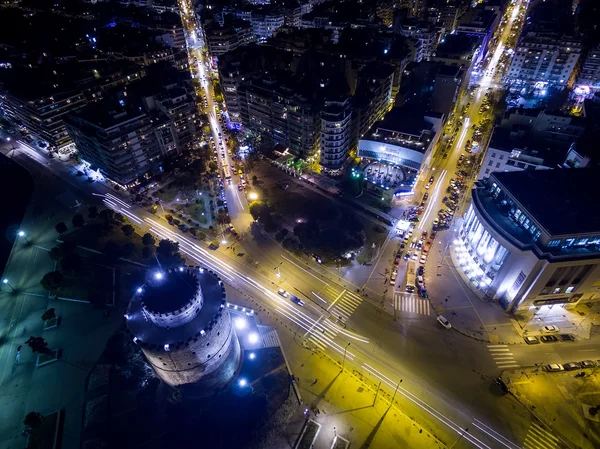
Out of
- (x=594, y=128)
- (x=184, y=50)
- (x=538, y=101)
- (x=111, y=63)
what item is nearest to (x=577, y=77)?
(x=538, y=101)

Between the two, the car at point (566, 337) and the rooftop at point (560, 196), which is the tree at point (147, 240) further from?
the car at point (566, 337)

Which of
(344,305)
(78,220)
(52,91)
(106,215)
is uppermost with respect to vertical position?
(52,91)

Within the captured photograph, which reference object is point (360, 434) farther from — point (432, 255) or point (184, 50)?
point (184, 50)

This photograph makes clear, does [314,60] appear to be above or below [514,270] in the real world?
above

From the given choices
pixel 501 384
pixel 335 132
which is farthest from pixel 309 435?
pixel 335 132

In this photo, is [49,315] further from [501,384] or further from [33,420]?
[501,384]

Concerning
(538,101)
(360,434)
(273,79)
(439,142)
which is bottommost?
(360,434)

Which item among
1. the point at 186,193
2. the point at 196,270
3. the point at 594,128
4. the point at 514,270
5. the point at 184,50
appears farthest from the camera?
the point at 184,50

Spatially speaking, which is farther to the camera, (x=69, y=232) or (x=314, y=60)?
(x=314, y=60)
